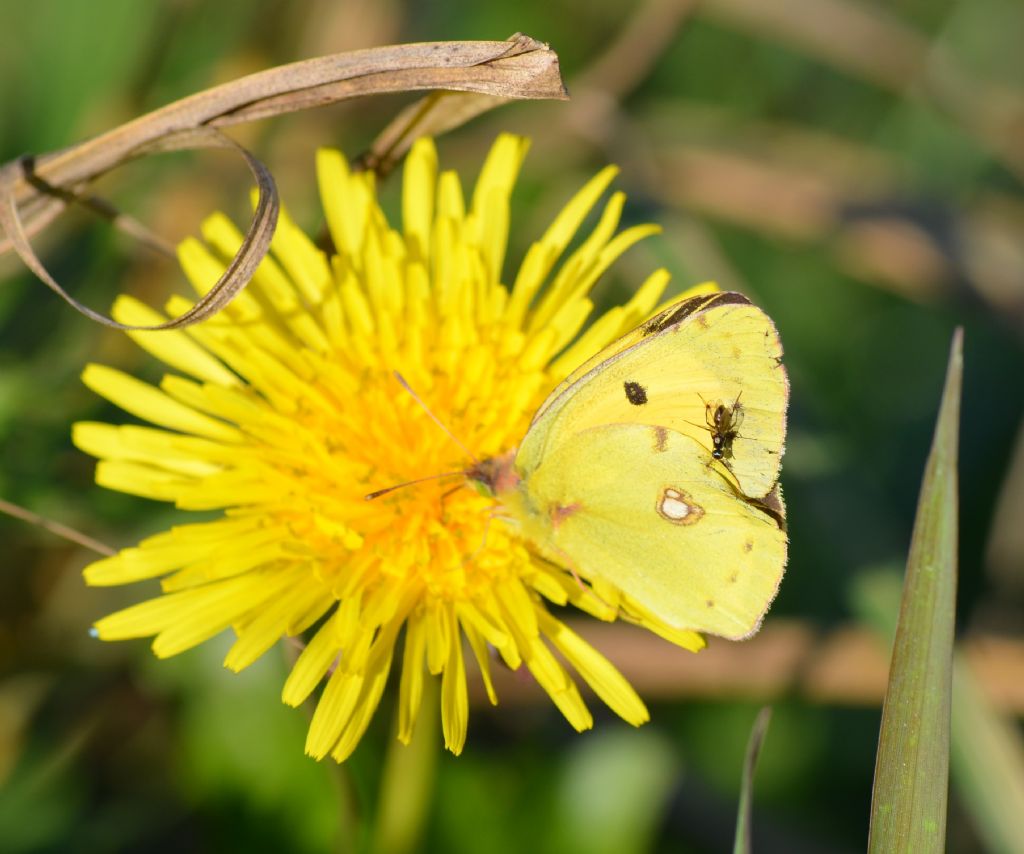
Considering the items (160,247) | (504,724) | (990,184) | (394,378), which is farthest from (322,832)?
(990,184)

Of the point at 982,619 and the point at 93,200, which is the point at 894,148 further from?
the point at 93,200

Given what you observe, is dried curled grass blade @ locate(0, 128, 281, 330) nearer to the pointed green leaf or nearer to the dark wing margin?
the dark wing margin

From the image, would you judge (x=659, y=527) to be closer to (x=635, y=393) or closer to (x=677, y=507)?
(x=677, y=507)

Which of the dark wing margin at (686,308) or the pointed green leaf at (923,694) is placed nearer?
the pointed green leaf at (923,694)

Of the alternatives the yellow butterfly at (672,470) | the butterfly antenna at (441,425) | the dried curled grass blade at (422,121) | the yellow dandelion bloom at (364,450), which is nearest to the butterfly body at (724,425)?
the yellow butterfly at (672,470)

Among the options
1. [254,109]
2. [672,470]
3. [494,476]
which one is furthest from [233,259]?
[672,470]

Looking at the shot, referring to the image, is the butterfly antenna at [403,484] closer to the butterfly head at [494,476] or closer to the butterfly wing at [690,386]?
the butterfly head at [494,476]
